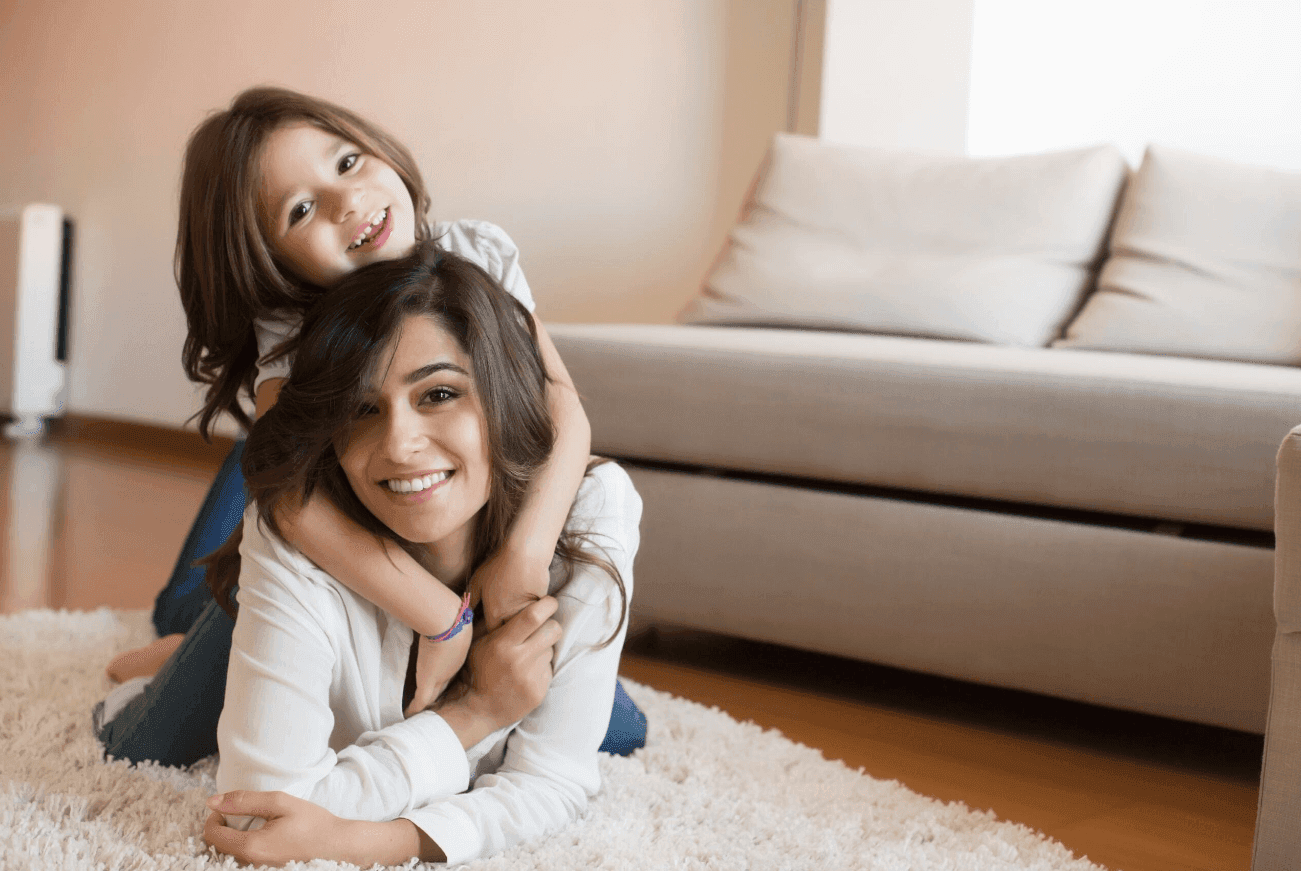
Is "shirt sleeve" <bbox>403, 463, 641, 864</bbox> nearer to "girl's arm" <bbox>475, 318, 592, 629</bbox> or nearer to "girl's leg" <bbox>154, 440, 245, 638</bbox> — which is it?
"girl's arm" <bbox>475, 318, 592, 629</bbox>

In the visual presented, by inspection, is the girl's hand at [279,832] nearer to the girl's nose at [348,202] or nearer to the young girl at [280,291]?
the young girl at [280,291]

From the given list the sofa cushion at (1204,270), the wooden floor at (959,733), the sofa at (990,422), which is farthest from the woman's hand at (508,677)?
the sofa cushion at (1204,270)

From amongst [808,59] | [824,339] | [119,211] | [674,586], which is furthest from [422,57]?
[674,586]

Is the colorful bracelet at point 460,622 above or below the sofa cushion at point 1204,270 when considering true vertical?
below

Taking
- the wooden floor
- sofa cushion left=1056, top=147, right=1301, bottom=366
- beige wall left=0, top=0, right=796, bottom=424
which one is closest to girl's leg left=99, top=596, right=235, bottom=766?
the wooden floor

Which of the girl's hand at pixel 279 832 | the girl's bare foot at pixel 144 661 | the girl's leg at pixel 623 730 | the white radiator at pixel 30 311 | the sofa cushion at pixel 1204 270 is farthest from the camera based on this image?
the white radiator at pixel 30 311

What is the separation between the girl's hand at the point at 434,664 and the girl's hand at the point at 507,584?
1.2 inches

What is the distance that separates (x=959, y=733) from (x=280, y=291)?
0.98 metres

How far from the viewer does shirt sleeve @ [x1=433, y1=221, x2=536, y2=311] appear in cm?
131

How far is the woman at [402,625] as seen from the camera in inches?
36.8

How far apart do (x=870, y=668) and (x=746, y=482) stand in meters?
0.41

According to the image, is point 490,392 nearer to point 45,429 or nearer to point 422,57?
point 422,57

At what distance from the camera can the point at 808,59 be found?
8.45ft

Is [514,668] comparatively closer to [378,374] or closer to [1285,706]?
[378,374]
